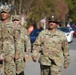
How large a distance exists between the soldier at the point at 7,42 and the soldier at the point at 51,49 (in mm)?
476

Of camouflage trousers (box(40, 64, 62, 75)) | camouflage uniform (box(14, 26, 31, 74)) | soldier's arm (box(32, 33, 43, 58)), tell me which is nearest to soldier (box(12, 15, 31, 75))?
camouflage uniform (box(14, 26, 31, 74))

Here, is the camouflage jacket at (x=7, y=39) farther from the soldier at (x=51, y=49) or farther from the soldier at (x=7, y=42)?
the soldier at (x=51, y=49)

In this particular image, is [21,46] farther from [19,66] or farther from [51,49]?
[51,49]

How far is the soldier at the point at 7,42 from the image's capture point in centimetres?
813

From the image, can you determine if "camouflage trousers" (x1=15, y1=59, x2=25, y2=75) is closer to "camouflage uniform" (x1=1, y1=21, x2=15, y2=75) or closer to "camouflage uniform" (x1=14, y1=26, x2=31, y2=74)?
"camouflage uniform" (x1=14, y1=26, x2=31, y2=74)

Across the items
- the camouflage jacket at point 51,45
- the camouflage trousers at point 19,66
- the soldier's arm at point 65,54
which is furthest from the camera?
the camouflage trousers at point 19,66

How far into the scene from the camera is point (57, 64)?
8180 mm

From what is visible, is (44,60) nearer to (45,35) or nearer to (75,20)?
(45,35)

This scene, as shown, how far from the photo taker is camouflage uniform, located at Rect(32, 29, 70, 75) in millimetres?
8102

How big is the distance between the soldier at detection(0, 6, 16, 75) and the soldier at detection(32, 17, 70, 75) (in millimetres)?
476

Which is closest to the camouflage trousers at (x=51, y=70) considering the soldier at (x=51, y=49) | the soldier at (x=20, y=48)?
the soldier at (x=51, y=49)

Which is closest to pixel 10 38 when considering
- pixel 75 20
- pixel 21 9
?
pixel 21 9

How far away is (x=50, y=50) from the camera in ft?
26.5

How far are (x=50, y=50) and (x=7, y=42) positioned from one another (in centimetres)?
89
